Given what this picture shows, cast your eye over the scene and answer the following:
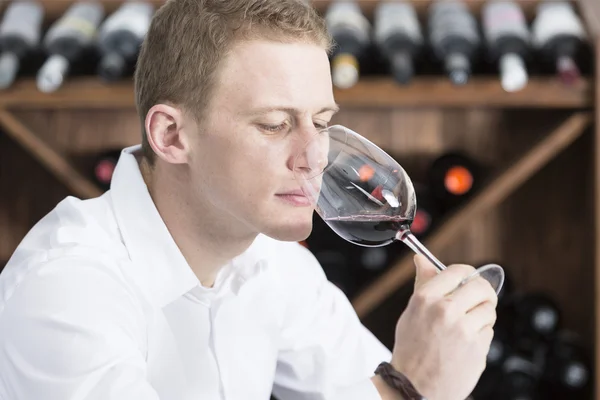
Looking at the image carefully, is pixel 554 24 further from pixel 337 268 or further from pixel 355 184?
pixel 355 184

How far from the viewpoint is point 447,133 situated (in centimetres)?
230

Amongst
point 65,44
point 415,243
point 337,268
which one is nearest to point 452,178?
point 337,268

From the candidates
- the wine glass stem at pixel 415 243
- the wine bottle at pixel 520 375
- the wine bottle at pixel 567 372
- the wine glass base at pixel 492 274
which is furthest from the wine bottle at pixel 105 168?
the wine glass base at pixel 492 274

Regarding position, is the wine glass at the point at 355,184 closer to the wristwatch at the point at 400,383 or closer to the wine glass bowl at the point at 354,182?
the wine glass bowl at the point at 354,182

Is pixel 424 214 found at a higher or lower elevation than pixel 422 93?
lower

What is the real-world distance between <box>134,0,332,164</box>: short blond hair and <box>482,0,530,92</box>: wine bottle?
87cm

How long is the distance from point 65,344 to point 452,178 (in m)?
1.45

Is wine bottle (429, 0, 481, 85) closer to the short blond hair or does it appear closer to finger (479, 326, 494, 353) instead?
the short blond hair

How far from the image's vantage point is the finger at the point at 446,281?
0.89 meters

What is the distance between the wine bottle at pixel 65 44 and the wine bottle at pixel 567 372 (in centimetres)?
131

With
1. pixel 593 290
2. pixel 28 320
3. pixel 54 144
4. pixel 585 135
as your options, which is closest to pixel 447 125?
pixel 585 135

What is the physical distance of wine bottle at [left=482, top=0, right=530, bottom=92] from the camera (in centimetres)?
186

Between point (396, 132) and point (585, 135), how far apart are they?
0.48m

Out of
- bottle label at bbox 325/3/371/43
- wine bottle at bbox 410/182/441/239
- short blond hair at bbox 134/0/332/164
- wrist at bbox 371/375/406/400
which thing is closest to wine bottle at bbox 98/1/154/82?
bottle label at bbox 325/3/371/43
